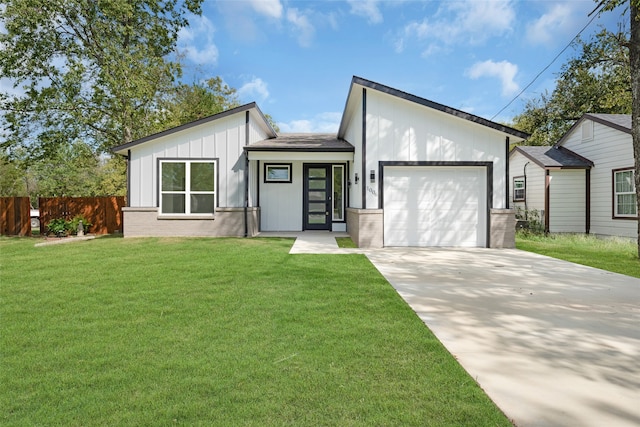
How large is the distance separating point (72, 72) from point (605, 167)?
21193 mm

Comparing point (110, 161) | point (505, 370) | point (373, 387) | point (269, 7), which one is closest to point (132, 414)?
point (373, 387)

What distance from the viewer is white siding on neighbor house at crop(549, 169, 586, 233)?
1390 cm

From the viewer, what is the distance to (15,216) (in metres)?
14.2

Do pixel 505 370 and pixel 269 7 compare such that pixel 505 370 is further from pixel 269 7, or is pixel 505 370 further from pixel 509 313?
pixel 269 7

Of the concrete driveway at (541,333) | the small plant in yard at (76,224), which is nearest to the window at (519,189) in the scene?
the concrete driveway at (541,333)

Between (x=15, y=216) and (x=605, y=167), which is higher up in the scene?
(x=605, y=167)

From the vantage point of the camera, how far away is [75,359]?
9.04 feet

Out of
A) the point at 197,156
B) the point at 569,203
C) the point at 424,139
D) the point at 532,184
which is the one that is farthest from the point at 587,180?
the point at 197,156

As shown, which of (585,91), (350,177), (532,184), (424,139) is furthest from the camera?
(585,91)

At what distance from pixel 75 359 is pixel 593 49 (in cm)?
2571

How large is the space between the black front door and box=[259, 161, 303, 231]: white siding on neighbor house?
0.27 m

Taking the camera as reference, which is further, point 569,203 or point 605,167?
point 569,203

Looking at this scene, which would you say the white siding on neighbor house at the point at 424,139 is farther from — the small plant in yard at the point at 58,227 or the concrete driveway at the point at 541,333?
the small plant in yard at the point at 58,227

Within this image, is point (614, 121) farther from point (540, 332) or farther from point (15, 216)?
point (15, 216)
